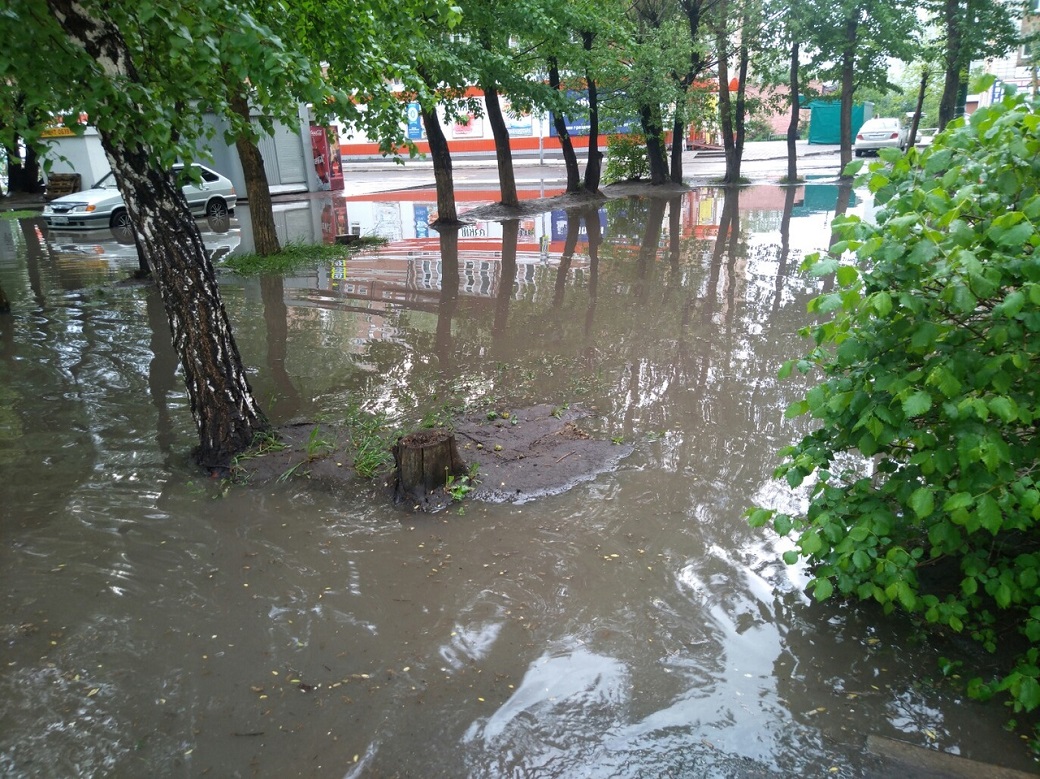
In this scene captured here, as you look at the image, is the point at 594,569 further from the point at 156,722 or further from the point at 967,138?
the point at 967,138

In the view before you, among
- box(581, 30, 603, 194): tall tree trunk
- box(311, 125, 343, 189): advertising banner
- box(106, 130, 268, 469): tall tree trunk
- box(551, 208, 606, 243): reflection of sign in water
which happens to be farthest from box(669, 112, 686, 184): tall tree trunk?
box(106, 130, 268, 469): tall tree trunk

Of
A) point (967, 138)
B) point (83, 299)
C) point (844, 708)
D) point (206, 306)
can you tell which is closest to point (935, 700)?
point (844, 708)

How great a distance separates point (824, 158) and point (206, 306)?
3901cm

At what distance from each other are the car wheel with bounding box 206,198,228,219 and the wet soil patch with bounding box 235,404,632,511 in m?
16.8

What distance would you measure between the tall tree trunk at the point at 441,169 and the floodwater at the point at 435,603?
9641 mm

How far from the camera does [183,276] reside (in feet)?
17.8

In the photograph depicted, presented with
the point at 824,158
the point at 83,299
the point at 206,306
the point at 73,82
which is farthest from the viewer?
the point at 824,158

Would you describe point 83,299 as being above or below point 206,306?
below

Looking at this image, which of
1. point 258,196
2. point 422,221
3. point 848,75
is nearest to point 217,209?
point 422,221

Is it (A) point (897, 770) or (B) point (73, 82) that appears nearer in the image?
(A) point (897, 770)

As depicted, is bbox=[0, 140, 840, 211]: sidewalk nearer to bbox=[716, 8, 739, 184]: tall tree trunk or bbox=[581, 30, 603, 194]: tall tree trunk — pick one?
Result: bbox=[716, 8, 739, 184]: tall tree trunk

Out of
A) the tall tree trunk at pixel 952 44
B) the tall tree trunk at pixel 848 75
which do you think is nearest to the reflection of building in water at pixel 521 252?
the tall tree trunk at pixel 848 75

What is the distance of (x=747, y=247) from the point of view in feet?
48.7

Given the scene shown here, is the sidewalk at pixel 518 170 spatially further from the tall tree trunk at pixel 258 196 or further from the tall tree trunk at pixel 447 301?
the tall tree trunk at pixel 258 196
